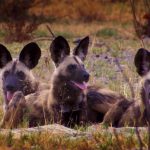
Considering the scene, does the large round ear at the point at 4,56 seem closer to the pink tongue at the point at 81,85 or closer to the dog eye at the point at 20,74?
the dog eye at the point at 20,74

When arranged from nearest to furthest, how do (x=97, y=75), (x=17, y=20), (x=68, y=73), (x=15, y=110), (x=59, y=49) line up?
(x=15, y=110), (x=68, y=73), (x=59, y=49), (x=97, y=75), (x=17, y=20)

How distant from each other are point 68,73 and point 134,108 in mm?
1028

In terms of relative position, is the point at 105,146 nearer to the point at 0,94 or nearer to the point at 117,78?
the point at 0,94

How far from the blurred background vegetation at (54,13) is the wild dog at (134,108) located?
14684 millimetres

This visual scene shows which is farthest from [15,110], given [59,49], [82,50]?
[82,50]

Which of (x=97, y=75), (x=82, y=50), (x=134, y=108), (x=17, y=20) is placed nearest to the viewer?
(x=134, y=108)

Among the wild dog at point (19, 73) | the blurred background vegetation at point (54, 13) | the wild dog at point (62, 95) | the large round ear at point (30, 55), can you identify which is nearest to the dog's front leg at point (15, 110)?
the wild dog at point (62, 95)

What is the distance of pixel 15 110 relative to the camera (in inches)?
321

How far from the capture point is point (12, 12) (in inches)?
1121

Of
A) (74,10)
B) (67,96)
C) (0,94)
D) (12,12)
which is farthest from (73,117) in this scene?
(74,10)

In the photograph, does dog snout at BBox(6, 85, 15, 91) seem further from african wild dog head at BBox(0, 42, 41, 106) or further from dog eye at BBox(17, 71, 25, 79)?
dog eye at BBox(17, 71, 25, 79)

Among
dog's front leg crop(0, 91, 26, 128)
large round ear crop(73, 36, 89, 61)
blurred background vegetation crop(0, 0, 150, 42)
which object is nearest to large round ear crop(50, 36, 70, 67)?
large round ear crop(73, 36, 89, 61)

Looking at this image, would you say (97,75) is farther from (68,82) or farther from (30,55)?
(68,82)

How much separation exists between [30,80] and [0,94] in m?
1.42
